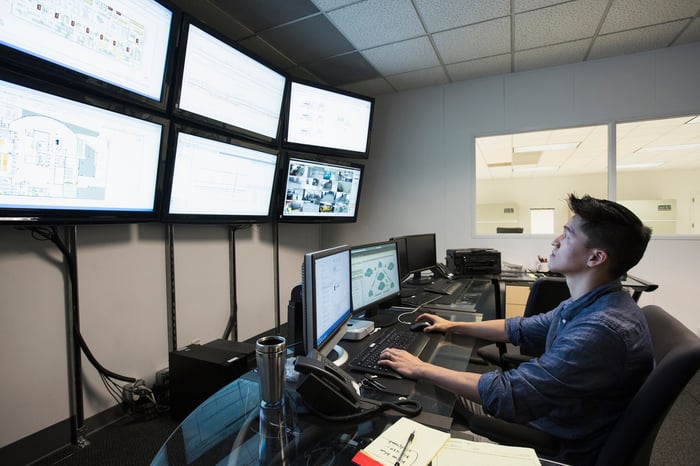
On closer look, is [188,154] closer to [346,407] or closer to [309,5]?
[309,5]

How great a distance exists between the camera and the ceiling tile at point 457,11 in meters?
2.38

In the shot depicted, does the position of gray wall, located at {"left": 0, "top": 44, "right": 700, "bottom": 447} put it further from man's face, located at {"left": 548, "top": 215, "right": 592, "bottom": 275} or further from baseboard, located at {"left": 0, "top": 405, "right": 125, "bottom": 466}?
man's face, located at {"left": 548, "top": 215, "right": 592, "bottom": 275}

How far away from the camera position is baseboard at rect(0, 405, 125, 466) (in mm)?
1613

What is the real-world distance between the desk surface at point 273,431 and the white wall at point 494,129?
2.97 meters

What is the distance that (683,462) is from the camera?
170 centimetres

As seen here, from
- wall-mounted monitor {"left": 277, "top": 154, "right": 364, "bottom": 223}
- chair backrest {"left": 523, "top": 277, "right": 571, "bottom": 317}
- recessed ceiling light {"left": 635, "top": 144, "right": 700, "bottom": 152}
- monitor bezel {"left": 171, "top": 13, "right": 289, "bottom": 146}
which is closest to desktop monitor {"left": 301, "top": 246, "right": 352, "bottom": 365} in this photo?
chair backrest {"left": 523, "top": 277, "right": 571, "bottom": 317}

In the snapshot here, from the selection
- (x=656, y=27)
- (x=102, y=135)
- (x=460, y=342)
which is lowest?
(x=460, y=342)

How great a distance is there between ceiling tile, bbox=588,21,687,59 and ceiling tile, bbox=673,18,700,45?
0.20 ft

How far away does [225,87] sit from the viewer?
7.43 ft

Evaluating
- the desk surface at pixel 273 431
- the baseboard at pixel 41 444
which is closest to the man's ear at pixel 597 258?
the desk surface at pixel 273 431

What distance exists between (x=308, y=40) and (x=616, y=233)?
2715 mm

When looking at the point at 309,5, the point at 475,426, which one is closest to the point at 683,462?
the point at 475,426

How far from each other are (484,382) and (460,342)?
21.9 inches

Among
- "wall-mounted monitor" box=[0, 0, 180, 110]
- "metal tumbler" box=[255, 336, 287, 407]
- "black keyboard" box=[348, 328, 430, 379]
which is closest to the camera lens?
"metal tumbler" box=[255, 336, 287, 407]
